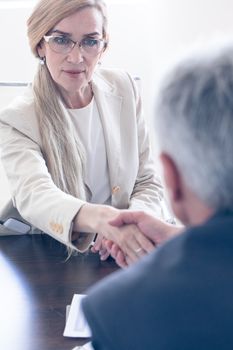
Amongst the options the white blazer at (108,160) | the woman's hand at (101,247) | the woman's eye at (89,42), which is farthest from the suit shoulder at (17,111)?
the woman's hand at (101,247)

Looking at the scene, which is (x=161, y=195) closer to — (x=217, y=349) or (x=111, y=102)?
(x=111, y=102)

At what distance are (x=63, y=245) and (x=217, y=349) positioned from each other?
3.34ft

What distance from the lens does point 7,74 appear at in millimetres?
3744

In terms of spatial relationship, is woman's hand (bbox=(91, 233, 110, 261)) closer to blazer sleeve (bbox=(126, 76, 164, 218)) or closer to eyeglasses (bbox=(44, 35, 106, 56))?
blazer sleeve (bbox=(126, 76, 164, 218))

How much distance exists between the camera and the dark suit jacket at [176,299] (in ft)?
2.11

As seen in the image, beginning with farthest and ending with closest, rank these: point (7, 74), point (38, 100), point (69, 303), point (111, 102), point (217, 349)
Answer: point (7, 74)
point (111, 102)
point (38, 100)
point (69, 303)
point (217, 349)

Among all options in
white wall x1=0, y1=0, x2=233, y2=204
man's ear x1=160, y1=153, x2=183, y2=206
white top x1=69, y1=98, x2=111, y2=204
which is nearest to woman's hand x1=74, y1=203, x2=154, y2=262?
white top x1=69, y1=98, x2=111, y2=204

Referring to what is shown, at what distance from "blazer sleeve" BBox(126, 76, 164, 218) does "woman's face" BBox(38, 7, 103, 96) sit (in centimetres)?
28

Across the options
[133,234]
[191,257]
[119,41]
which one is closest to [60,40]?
[133,234]

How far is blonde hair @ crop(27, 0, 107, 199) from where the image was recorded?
1.74 meters

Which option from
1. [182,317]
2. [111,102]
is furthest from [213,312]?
[111,102]

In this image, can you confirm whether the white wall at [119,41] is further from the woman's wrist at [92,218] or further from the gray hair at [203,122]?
the gray hair at [203,122]

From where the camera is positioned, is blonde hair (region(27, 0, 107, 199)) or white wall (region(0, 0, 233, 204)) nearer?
blonde hair (region(27, 0, 107, 199))

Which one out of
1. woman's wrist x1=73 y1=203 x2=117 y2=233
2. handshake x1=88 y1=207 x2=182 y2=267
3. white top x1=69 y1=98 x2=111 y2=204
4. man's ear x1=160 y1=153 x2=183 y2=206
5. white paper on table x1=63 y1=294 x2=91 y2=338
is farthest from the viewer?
white top x1=69 y1=98 x2=111 y2=204
